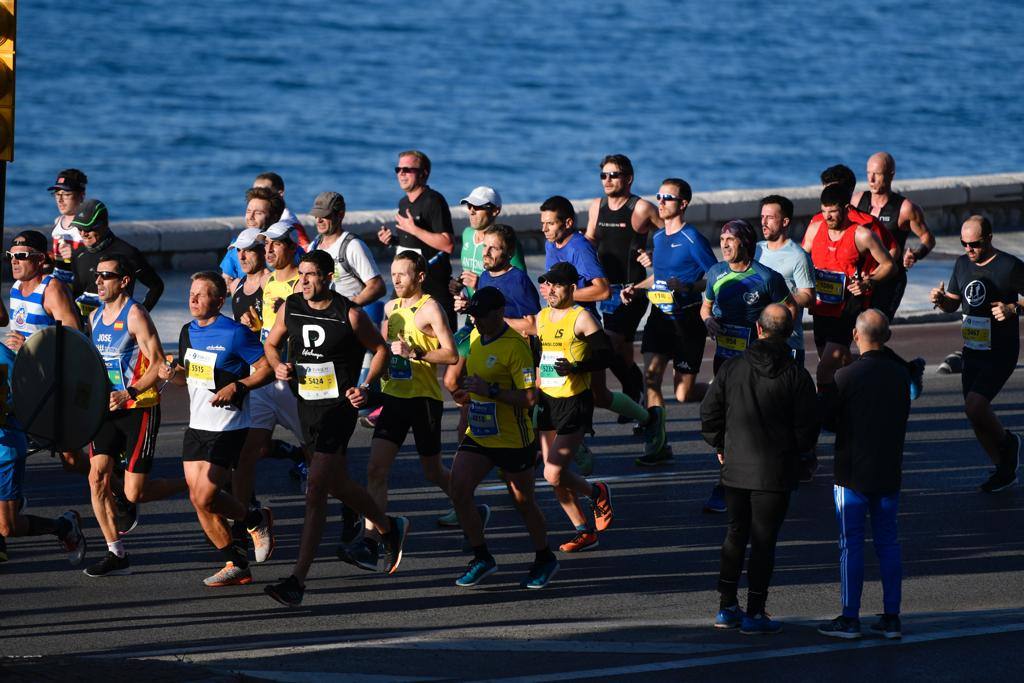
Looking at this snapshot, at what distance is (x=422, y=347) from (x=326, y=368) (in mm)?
901

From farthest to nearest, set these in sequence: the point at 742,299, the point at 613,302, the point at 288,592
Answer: the point at 613,302 < the point at 742,299 < the point at 288,592

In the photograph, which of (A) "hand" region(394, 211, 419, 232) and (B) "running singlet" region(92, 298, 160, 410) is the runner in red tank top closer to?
(A) "hand" region(394, 211, 419, 232)

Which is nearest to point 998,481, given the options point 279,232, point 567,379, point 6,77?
point 567,379

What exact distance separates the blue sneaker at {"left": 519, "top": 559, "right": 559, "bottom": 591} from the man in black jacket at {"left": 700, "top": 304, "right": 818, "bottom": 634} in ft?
4.01

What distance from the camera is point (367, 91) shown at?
8075cm

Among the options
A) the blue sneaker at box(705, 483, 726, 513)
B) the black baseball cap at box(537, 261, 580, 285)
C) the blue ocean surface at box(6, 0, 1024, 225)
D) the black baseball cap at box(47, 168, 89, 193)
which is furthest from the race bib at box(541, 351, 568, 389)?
the blue ocean surface at box(6, 0, 1024, 225)

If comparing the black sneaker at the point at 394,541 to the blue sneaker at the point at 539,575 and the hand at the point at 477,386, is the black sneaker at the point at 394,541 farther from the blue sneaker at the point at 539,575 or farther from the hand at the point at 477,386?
the hand at the point at 477,386

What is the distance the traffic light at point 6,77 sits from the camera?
25.2 ft

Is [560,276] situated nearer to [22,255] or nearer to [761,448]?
[761,448]

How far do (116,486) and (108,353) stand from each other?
0.92 meters

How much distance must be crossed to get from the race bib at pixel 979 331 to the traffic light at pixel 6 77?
6869mm

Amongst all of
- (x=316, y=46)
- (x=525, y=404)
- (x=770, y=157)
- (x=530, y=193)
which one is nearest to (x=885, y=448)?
(x=525, y=404)

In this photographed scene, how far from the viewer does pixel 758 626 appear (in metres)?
8.80

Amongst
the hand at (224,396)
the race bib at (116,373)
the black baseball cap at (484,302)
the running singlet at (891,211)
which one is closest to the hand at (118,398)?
the race bib at (116,373)
